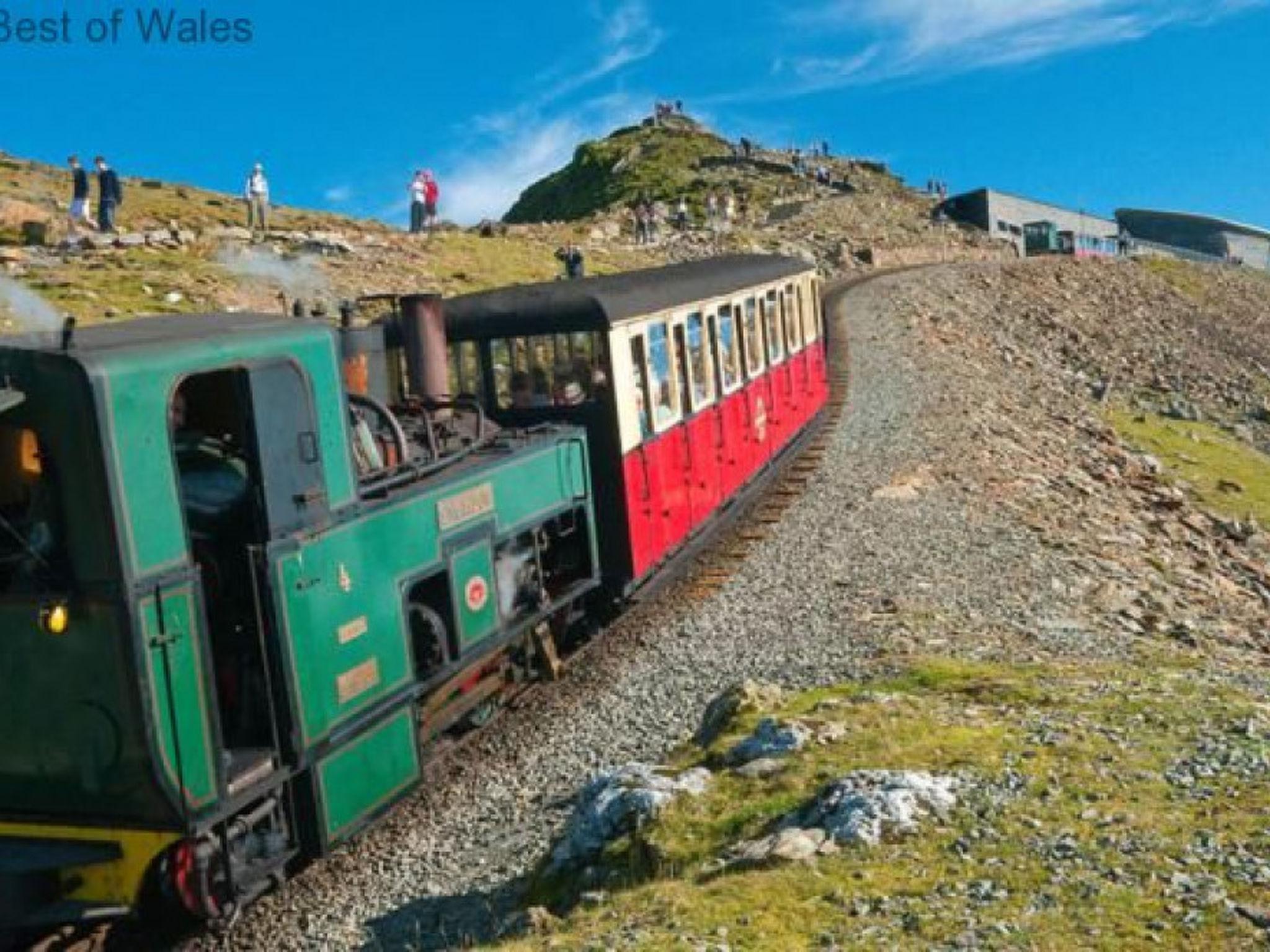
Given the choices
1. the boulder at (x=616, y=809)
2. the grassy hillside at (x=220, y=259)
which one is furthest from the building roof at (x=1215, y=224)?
the boulder at (x=616, y=809)

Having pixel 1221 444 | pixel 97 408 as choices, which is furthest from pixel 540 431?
pixel 1221 444

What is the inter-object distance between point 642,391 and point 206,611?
21.0 feet

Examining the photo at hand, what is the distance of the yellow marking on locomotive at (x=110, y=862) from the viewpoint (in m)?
6.86

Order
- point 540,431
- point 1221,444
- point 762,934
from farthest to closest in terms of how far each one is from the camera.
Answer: point 1221,444
point 540,431
point 762,934

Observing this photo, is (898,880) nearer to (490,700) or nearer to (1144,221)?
(490,700)

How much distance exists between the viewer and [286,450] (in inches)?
305

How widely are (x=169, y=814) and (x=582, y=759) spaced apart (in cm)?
370

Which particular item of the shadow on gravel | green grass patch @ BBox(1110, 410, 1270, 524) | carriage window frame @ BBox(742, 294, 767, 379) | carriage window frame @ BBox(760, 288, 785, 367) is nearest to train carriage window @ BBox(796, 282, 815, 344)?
carriage window frame @ BBox(760, 288, 785, 367)

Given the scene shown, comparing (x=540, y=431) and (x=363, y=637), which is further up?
(x=540, y=431)

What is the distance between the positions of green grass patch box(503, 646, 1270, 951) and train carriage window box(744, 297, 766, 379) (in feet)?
29.0

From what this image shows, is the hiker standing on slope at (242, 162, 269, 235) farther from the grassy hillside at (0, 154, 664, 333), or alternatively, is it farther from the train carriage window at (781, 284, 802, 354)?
the train carriage window at (781, 284, 802, 354)

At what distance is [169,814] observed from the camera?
265 inches

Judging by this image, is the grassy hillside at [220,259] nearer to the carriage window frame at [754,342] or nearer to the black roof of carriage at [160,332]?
the carriage window frame at [754,342]

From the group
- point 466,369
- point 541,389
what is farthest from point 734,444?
point 466,369
